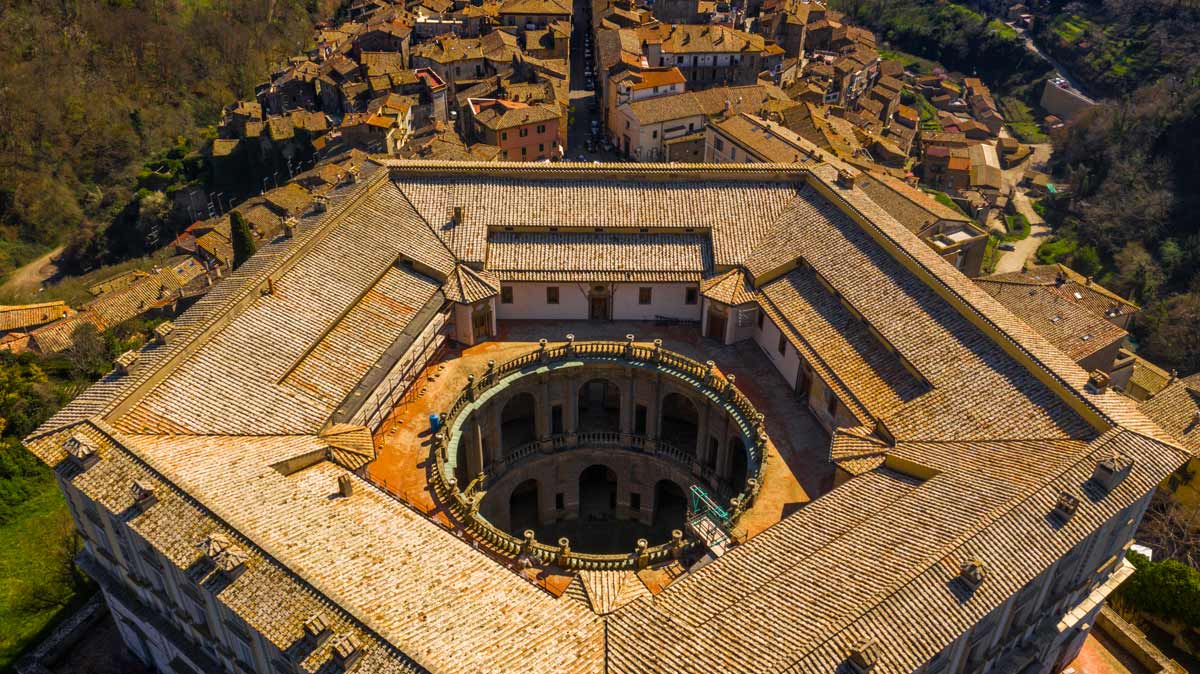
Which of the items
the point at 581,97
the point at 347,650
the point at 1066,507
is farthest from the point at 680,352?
the point at 581,97

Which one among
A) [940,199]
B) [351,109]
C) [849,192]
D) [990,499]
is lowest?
[940,199]

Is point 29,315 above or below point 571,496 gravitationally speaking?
below

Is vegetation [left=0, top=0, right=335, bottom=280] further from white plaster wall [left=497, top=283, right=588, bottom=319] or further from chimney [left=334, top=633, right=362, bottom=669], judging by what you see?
chimney [left=334, top=633, right=362, bottom=669]

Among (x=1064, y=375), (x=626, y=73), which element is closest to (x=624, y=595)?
(x=1064, y=375)

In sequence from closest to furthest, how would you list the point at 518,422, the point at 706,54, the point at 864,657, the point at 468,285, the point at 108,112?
the point at 864,657
the point at 468,285
the point at 518,422
the point at 706,54
the point at 108,112

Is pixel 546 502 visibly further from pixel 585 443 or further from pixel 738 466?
pixel 738 466

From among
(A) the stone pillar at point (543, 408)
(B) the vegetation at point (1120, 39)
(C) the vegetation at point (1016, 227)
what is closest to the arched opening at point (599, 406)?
(A) the stone pillar at point (543, 408)

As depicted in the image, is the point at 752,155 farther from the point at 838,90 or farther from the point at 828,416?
the point at 838,90
